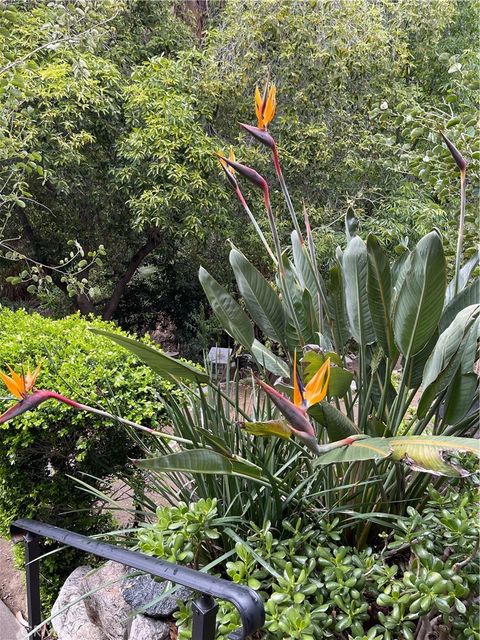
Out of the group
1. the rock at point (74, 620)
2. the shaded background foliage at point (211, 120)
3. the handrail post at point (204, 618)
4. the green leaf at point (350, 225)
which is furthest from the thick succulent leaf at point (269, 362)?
the shaded background foliage at point (211, 120)

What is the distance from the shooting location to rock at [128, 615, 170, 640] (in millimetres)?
1479

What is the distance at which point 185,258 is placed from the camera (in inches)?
299

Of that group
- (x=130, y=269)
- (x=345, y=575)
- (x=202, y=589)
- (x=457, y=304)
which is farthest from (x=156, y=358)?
(x=130, y=269)

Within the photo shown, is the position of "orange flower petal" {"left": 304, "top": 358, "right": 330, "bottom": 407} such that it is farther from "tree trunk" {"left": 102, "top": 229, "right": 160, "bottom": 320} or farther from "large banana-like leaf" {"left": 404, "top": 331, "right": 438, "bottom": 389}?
"tree trunk" {"left": 102, "top": 229, "right": 160, "bottom": 320}

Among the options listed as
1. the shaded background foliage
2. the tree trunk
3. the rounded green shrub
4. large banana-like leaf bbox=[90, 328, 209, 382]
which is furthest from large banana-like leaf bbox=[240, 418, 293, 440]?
the tree trunk

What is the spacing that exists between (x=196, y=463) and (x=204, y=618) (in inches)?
11.8

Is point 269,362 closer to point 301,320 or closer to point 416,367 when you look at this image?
point 301,320

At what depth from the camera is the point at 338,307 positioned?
1.66 meters

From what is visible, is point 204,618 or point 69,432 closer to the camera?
point 204,618

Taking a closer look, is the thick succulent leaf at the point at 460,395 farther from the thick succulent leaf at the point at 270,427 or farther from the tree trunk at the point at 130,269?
the tree trunk at the point at 130,269

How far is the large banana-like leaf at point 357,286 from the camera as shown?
1511 mm

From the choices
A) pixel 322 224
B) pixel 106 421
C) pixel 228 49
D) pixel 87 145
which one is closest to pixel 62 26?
pixel 106 421

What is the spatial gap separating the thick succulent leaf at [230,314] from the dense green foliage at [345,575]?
0.51 meters

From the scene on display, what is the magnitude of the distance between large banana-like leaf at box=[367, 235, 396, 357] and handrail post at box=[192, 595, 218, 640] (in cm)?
79
